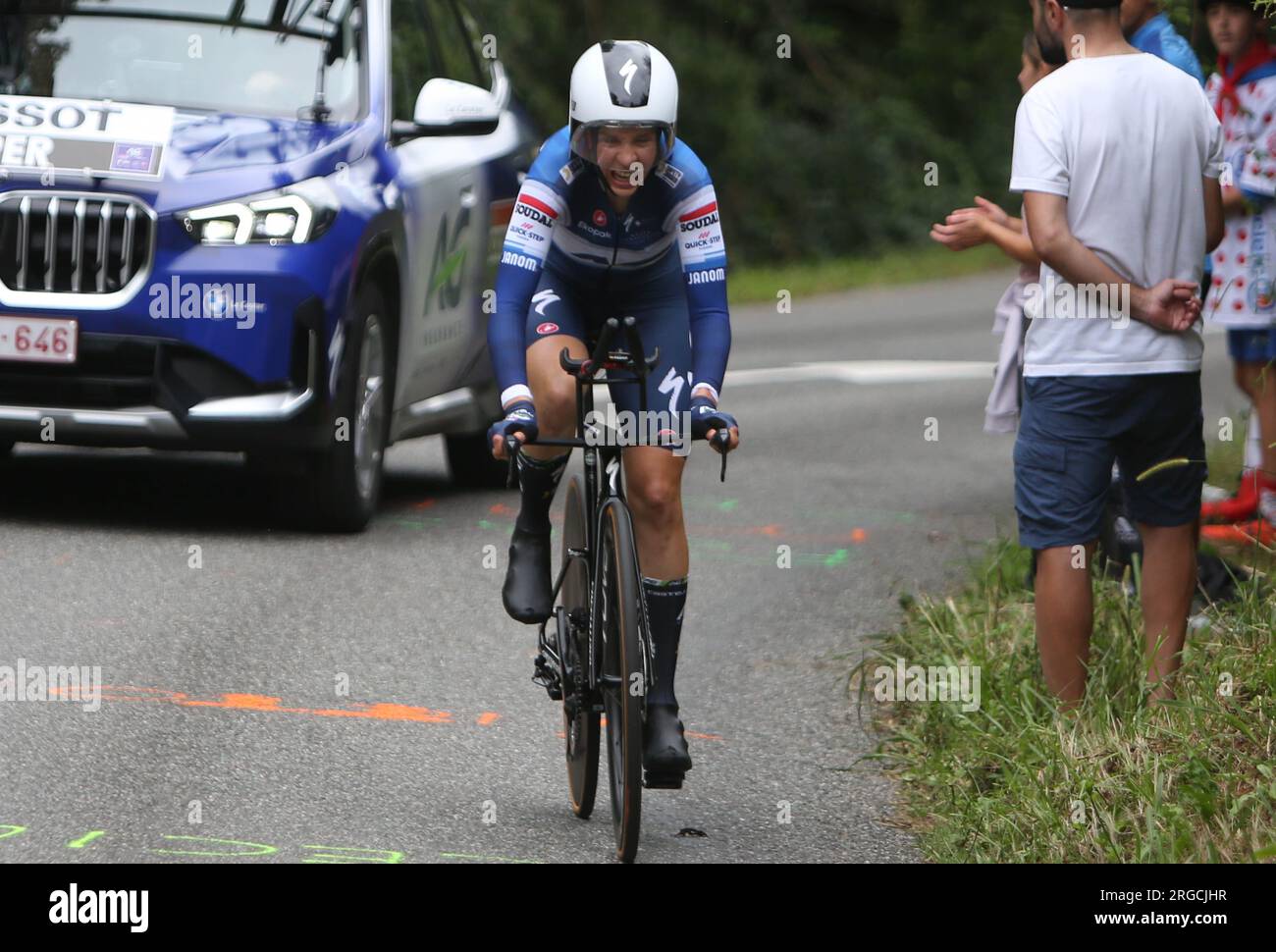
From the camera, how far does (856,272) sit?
25844mm

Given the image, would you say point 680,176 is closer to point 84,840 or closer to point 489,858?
point 489,858

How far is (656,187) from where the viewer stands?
242 inches

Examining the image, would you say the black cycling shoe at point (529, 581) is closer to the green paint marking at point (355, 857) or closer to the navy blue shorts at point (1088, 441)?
the green paint marking at point (355, 857)

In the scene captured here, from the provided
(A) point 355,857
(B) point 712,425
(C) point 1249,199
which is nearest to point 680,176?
(B) point 712,425

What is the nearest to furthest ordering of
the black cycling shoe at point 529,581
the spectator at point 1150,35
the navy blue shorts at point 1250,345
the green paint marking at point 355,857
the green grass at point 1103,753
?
1. the green grass at point 1103,753
2. the green paint marking at point 355,857
3. the black cycling shoe at point 529,581
4. the spectator at point 1150,35
5. the navy blue shorts at point 1250,345

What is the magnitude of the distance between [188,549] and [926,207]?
21.0 metres

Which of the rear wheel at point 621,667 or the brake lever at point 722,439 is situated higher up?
the brake lever at point 722,439

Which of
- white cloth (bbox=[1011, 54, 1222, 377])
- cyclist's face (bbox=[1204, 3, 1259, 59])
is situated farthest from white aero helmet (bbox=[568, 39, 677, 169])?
cyclist's face (bbox=[1204, 3, 1259, 59])

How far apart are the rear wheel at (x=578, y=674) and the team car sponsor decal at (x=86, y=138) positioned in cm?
336

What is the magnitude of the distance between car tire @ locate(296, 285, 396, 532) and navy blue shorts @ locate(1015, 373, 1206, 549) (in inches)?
141

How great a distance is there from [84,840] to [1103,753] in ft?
8.03

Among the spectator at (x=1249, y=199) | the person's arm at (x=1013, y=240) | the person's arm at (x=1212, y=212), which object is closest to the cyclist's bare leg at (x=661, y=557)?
the person's arm at (x=1013, y=240)

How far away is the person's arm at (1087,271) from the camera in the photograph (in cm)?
624
